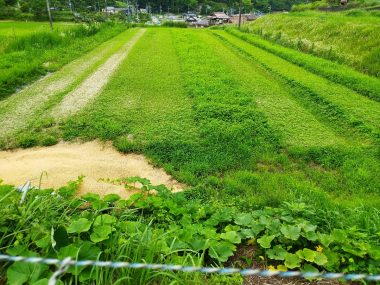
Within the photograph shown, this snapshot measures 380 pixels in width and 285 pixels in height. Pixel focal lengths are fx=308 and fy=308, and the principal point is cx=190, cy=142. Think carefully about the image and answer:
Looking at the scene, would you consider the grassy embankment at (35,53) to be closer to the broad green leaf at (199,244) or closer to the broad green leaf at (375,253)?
the broad green leaf at (199,244)

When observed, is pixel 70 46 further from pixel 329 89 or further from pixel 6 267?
pixel 6 267

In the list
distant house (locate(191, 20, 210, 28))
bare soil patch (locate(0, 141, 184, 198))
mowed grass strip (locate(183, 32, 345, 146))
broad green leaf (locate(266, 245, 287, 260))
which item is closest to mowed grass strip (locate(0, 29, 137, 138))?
bare soil patch (locate(0, 141, 184, 198))

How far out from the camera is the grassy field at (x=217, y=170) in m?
3.15

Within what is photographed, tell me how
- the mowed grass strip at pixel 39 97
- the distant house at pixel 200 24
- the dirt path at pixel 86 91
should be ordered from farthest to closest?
1. the distant house at pixel 200 24
2. the dirt path at pixel 86 91
3. the mowed grass strip at pixel 39 97

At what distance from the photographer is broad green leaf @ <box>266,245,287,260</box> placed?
127 inches

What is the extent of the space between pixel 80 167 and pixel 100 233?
2.66 metres

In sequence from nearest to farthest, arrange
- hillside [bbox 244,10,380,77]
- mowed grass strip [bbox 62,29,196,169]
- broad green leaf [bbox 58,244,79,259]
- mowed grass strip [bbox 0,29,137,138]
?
broad green leaf [bbox 58,244,79,259] → mowed grass strip [bbox 62,29,196,169] → mowed grass strip [bbox 0,29,137,138] → hillside [bbox 244,10,380,77]

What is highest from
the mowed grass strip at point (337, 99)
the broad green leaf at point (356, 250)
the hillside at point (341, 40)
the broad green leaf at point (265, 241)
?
the hillside at point (341, 40)

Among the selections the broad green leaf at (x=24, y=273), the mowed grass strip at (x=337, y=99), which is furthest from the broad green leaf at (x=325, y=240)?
the mowed grass strip at (x=337, y=99)

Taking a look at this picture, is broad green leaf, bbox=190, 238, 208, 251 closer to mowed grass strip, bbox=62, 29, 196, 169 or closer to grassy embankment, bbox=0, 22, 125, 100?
mowed grass strip, bbox=62, 29, 196, 169

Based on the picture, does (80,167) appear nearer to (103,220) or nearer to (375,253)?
(103,220)

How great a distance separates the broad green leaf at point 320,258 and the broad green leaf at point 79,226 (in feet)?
7.67

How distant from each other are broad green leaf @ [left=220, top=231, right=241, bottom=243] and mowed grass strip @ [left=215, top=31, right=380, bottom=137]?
5128 mm

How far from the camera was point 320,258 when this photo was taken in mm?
3127
